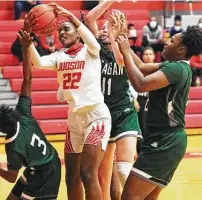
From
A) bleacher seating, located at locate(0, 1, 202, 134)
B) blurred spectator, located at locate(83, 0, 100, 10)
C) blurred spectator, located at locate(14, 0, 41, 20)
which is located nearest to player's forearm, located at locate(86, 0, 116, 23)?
bleacher seating, located at locate(0, 1, 202, 134)

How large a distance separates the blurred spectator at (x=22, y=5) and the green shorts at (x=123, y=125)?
29.6 ft

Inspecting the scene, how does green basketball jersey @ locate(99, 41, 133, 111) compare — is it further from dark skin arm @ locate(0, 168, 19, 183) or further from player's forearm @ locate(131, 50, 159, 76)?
dark skin arm @ locate(0, 168, 19, 183)

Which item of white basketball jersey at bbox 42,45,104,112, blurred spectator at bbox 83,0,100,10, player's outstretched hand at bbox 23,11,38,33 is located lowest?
blurred spectator at bbox 83,0,100,10

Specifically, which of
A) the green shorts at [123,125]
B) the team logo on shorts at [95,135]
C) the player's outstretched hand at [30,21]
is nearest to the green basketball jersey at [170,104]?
the team logo on shorts at [95,135]

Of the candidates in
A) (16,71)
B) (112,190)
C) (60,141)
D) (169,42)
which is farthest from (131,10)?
(169,42)

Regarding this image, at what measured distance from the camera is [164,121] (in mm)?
4707

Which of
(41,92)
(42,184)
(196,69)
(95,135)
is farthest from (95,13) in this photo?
(196,69)

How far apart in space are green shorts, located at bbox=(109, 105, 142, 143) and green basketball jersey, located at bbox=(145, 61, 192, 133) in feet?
4.47

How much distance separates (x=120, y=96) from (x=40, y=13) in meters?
1.36

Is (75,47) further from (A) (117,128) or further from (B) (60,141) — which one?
(B) (60,141)

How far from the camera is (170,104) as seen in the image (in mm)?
4688

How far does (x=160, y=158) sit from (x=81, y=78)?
120cm

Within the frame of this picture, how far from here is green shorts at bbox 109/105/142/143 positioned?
6.14 metres

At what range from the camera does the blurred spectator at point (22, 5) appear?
14742mm
